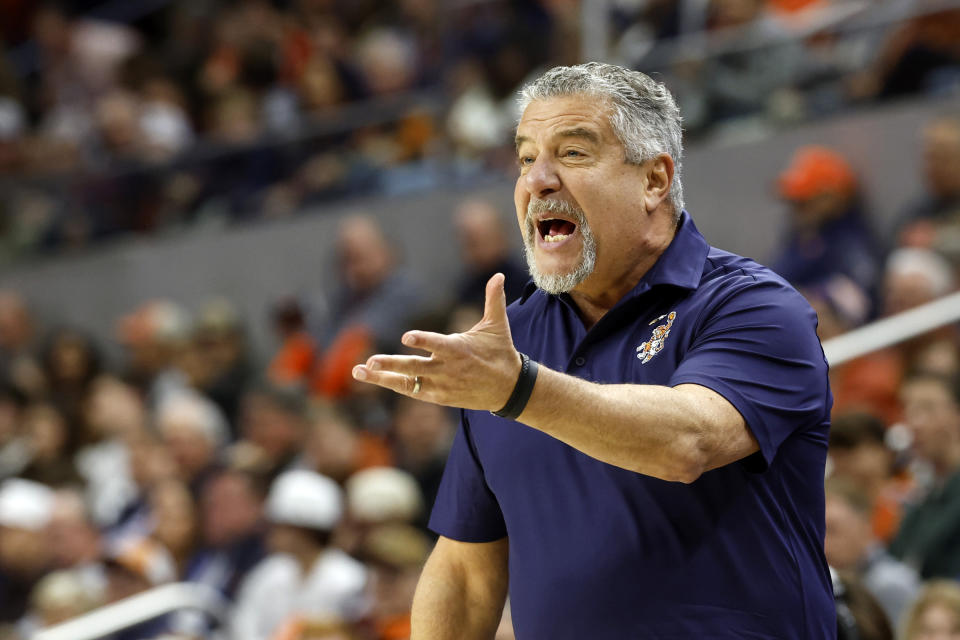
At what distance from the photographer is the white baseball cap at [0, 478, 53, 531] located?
732 cm

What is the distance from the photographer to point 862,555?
13.8ft

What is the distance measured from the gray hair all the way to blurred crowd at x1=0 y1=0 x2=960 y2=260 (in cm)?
393

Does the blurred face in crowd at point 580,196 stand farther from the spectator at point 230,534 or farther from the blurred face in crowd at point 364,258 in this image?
the blurred face in crowd at point 364,258

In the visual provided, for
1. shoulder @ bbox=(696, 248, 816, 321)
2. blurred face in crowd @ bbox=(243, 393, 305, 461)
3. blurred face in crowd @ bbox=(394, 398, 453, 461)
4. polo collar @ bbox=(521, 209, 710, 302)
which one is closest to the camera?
shoulder @ bbox=(696, 248, 816, 321)

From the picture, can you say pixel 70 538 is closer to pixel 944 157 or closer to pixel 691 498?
pixel 944 157

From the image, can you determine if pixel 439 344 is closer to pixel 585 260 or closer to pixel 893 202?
pixel 585 260

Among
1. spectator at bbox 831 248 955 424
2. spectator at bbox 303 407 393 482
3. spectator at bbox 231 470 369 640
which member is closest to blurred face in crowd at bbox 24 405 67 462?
spectator at bbox 303 407 393 482

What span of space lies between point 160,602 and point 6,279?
5.30 metres

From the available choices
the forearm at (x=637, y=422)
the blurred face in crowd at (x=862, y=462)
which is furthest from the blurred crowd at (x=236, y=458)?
the forearm at (x=637, y=422)

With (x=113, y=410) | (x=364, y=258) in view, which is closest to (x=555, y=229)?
(x=364, y=258)

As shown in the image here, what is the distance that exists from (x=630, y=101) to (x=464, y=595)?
0.98m

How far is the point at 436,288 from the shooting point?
811cm

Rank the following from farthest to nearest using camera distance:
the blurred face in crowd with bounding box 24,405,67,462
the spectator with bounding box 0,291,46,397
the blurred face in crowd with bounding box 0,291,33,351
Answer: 1. the blurred face in crowd with bounding box 0,291,33,351
2. the spectator with bounding box 0,291,46,397
3. the blurred face in crowd with bounding box 24,405,67,462

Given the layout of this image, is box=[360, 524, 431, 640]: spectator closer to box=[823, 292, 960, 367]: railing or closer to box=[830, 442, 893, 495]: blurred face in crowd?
box=[830, 442, 893, 495]: blurred face in crowd
